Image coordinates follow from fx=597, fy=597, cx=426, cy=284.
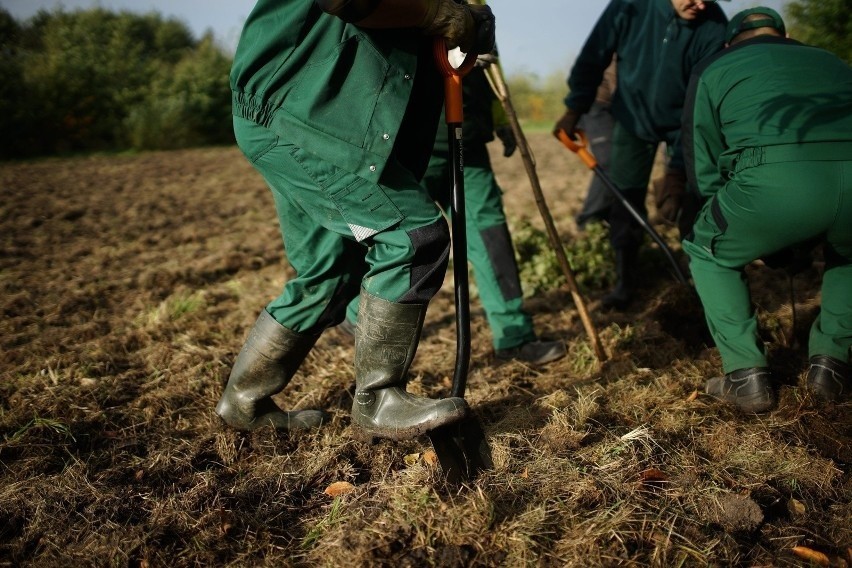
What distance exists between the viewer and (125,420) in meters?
2.80

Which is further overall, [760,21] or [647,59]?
[647,59]

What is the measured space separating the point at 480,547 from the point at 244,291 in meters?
3.32

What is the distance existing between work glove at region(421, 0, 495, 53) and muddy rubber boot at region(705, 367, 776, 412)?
182 cm

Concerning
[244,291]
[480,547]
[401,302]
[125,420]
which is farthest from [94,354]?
[480,547]

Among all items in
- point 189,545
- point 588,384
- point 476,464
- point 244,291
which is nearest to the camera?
point 189,545

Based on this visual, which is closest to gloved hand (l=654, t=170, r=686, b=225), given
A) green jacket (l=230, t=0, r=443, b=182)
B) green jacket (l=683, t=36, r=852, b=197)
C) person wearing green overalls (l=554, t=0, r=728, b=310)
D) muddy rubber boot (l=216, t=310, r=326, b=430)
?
person wearing green overalls (l=554, t=0, r=728, b=310)

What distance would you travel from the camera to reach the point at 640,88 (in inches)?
150

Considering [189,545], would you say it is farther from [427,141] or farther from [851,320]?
[851,320]

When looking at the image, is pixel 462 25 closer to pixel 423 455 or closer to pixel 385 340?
pixel 385 340

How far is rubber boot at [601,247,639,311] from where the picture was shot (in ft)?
13.5

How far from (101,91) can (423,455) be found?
20.3 metres

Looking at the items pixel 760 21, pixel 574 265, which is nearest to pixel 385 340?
pixel 760 21

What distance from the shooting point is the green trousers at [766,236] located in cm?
233

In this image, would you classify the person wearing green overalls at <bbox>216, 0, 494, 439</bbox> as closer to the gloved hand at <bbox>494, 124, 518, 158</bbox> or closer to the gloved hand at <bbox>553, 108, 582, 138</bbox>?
the gloved hand at <bbox>494, 124, 518, 158</bbox>
